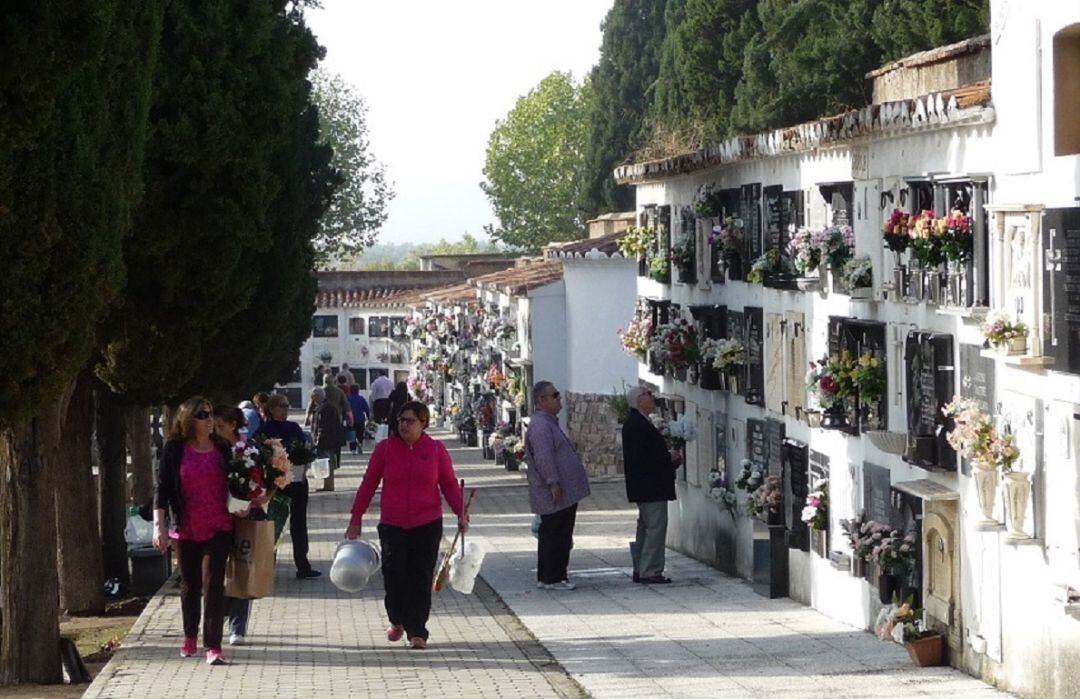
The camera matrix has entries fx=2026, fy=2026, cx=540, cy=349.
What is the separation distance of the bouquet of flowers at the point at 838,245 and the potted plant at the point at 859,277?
0.45 feet

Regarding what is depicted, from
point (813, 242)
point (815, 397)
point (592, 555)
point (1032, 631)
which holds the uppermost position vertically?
point (813, 242)

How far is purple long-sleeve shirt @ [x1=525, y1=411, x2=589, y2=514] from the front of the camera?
1772 cm

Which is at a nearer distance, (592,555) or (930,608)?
(930,608)

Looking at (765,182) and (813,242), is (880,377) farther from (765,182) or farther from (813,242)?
(765,182)

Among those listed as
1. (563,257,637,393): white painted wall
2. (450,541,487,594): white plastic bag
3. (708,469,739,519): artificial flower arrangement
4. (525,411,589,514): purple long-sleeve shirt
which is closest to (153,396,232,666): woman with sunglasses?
(450,541,487,594): white plastic bag

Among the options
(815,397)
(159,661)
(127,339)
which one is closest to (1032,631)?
(815,397)

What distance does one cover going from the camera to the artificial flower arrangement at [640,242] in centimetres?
2365

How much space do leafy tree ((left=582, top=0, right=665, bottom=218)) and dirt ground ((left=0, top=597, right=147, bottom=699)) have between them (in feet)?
154

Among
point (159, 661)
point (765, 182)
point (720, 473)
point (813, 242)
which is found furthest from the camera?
point (720, 473)

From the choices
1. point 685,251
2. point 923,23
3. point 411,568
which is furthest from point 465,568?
point 923,23

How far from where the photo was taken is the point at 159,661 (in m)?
13.8

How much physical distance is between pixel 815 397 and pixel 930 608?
2.59 metres

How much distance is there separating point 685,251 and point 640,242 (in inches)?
114

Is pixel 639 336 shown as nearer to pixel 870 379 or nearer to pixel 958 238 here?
pixel 870 379
